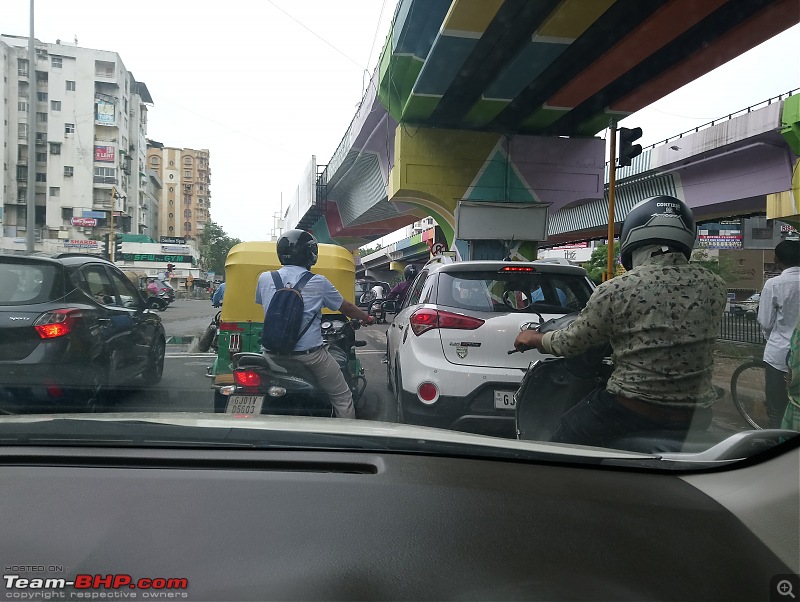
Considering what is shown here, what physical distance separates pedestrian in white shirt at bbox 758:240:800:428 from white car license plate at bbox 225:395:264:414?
3.94 m

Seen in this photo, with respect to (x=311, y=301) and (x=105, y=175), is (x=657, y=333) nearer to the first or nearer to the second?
(x=311, y=301)

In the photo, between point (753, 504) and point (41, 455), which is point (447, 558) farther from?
point (41, 455)

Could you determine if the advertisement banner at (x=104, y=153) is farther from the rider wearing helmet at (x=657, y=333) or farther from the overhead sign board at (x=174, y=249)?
the rider wearing helmet at (x=657, y=333)

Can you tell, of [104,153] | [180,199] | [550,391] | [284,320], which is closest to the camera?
[550,391]

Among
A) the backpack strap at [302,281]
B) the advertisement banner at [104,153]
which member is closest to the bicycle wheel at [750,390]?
the backpack strap at [302,281]

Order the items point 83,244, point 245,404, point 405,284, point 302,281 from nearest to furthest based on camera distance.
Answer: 1. point 245,404
2. point 302,281
3. point 405,284
4. point 83,244

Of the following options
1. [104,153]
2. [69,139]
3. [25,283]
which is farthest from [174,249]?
[25,283]

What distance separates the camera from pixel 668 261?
2.56 metres

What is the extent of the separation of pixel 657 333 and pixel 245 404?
2655 millimetres

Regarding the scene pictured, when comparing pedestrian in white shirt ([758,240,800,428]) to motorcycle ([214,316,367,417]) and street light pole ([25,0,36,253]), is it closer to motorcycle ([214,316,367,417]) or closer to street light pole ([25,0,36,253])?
motorcycle ([214,316,367,417])

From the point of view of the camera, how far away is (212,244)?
20031mm

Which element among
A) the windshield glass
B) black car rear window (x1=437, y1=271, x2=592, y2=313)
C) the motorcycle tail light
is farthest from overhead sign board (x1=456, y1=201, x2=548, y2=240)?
the motorcycle tail light

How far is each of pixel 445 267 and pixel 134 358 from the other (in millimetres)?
3730

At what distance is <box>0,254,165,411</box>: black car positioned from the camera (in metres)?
4.74
